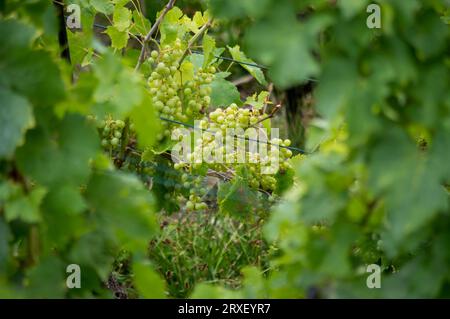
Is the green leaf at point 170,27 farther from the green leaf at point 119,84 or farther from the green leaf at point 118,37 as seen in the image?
the green leaf at point 119,84

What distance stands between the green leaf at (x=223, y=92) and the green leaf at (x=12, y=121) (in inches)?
51.4

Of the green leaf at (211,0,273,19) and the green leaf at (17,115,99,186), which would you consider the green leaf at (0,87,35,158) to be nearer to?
the green leaf at (17,115,99,186)

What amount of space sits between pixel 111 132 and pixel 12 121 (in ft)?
3.76

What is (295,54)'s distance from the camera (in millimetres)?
1019

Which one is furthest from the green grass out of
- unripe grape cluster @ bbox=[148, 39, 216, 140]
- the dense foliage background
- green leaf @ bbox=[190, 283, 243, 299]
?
the dense foliage background

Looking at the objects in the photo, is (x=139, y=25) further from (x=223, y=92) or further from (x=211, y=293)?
(x=211, y=293)

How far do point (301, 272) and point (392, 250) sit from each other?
0.14m

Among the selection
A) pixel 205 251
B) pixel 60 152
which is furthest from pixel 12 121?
pixel 205 251

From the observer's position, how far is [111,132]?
2.25 meters

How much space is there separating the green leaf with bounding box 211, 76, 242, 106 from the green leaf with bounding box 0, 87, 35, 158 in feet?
4.28

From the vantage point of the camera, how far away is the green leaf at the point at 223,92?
240cm
